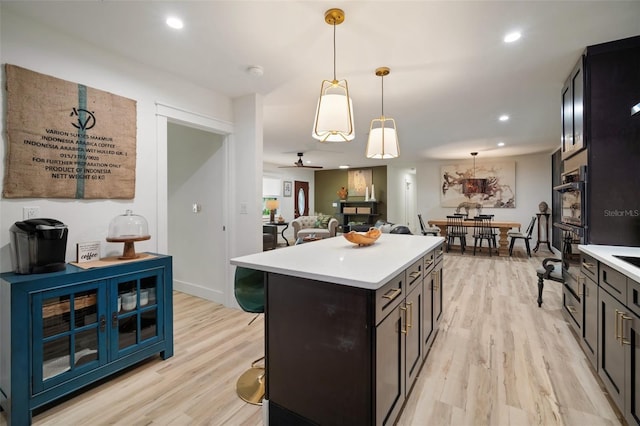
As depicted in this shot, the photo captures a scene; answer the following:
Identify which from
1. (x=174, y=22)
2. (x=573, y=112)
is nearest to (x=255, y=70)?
(x=174, y=22)

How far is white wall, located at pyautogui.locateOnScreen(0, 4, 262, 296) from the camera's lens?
1.88 meters

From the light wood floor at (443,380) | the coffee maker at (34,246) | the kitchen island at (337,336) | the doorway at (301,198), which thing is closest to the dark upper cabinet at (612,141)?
the light wood floor at (443,380)

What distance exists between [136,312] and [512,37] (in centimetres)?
342

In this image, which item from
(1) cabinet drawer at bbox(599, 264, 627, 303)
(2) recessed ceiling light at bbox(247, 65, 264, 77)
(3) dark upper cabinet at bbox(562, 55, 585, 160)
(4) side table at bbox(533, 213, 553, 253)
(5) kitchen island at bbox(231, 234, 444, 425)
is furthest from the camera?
(4) side table at bbox(533, 213, 553, 253)

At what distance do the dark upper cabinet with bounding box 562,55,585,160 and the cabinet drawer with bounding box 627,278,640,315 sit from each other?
134 centimetres

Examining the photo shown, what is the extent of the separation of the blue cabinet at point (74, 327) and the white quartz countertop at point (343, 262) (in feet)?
3.30

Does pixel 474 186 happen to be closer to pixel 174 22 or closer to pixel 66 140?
pixel 174 22

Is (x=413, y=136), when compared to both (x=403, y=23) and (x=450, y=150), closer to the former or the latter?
(x=450, y=150)

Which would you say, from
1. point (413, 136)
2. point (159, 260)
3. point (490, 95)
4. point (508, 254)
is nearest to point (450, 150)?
point (413, 136)

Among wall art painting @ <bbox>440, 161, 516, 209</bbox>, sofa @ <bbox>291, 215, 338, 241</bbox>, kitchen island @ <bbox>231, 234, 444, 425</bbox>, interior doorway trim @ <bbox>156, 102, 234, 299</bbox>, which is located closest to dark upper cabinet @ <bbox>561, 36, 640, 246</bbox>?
kitchen island @ <bbox>231, 234, 444, 425</bbox>

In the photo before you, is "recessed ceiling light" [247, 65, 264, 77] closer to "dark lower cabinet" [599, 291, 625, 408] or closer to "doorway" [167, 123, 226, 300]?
"doorway" [167, 123, 226, 300]

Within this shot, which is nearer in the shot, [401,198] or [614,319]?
[614,319]

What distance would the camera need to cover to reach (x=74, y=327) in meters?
1.79

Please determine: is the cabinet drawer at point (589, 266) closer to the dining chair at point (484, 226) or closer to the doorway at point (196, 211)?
the doorway at point (196, 211)
